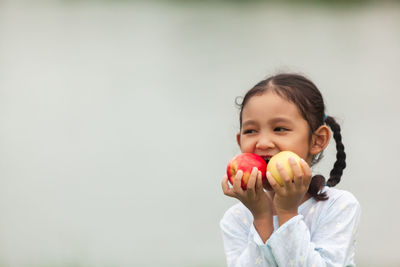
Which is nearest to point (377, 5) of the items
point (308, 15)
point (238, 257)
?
point (308, 15)

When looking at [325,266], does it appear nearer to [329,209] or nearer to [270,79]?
[329,209]

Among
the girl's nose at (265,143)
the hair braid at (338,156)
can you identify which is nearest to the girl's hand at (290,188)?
the girl's nose at (265,143)

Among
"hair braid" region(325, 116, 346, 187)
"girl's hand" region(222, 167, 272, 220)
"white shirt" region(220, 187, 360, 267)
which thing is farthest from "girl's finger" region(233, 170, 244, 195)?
"hair braid" region(325, 116, 346, 187)

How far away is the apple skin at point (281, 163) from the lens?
1.64 m

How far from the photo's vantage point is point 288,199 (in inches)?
65.1

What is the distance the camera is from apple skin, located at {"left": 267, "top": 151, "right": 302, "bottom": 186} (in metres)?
1.64

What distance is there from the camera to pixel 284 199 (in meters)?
1.65

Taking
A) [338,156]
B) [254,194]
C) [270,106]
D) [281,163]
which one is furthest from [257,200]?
[338,156]

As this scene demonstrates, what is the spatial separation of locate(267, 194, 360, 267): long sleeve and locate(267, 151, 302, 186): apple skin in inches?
4.7

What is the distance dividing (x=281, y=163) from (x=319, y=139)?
1.01 ft

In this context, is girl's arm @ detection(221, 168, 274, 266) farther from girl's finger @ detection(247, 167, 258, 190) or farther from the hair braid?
the hair braid

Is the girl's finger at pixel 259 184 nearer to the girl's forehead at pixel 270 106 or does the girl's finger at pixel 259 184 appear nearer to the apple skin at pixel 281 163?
the apple skin at pixel 281 163

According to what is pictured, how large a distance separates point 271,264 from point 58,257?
2.56 metres

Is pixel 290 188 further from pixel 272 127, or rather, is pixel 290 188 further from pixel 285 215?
pixel 272 127
